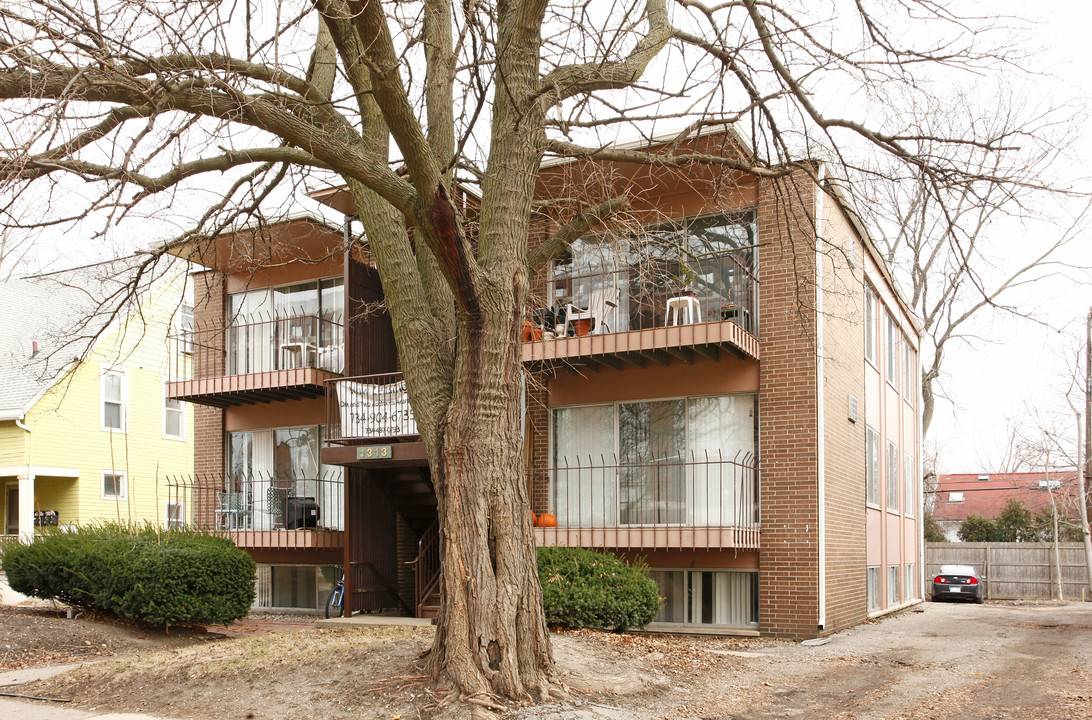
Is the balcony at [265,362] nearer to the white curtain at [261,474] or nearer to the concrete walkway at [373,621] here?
the white curtain at [261,474]

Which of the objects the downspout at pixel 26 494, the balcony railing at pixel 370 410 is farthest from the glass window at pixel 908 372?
the downspout at pixel 26 494

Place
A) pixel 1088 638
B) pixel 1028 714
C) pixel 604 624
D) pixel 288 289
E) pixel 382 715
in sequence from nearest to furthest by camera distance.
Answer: pixel 382 715 < pixel 1028 714 < pixel 604 624 < pixel 1088 638 < pixel 288 289

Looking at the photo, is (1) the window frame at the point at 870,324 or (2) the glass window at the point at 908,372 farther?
(2) the glass window at the point at 908,372

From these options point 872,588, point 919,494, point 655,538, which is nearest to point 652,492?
point 655,538

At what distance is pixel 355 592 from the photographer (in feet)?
50.7

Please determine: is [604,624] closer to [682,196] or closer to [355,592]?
[355,592]

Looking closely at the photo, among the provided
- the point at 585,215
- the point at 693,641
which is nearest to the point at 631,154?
the point at 585,215

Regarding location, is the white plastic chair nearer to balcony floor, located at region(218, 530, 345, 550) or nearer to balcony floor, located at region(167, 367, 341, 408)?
balcony floor, located at region(167, 367, 341, 408)

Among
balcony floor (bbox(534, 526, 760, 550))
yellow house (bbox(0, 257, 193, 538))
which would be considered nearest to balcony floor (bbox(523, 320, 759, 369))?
balcony floor (bbox(534, 526, 760, 550))

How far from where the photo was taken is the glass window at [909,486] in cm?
2283

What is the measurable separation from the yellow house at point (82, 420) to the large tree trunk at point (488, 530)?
51.3 feet

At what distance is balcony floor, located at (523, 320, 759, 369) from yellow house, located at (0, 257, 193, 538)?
11.3 m

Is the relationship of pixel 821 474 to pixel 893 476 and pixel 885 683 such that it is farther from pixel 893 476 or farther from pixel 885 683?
pixel 893 476

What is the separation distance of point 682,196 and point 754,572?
5856 millimetres
